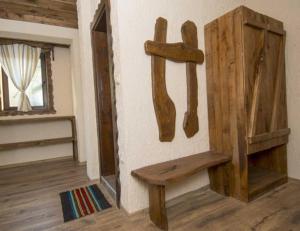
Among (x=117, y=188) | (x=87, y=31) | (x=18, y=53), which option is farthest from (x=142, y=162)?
(x=18, y=53)

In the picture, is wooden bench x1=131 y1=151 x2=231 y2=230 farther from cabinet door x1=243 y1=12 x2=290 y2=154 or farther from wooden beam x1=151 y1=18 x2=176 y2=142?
cabinet door x1=243 y1=12 x2=290 y2=154

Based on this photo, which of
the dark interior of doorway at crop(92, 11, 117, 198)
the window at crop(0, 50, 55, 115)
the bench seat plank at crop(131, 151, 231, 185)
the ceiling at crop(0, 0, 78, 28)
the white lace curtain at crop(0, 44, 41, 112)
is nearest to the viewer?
the bench seat plank at crop(131, 151, 231, 185)

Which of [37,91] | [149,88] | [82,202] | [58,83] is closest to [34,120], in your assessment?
[37,91]

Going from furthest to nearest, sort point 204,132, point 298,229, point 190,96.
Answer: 1. point 204,132
2. point 190,96
3. point 298,229

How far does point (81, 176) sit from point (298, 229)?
2439mm

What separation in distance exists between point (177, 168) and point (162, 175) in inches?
7.6

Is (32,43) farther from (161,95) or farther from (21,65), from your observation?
(161,95)

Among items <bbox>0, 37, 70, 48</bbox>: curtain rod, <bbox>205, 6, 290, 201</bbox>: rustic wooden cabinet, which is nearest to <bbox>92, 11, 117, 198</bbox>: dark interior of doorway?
<bbox>205, 6, 290, 201</bbox>: rustic wooden cabinet

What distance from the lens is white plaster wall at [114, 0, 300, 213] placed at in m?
1.69

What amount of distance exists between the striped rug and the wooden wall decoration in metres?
0.89

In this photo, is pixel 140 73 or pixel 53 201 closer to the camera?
pixel 140 73

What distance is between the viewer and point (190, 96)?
201 cm

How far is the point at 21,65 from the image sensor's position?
3.52m

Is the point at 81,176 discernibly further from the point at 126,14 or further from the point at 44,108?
the point at 126,14
